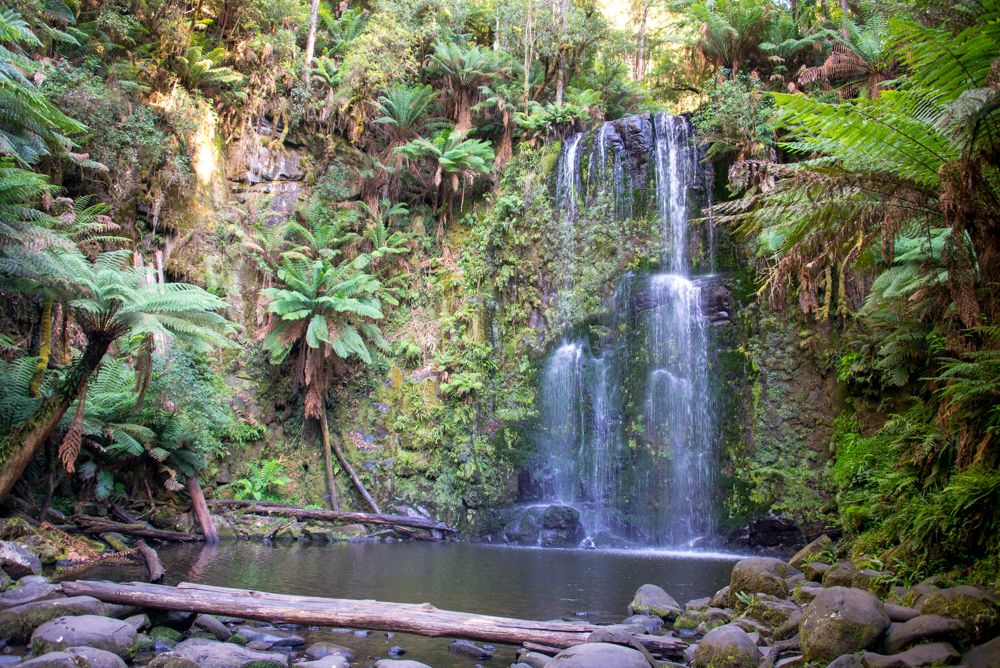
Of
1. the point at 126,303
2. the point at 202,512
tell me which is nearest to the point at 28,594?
the point at 126,303

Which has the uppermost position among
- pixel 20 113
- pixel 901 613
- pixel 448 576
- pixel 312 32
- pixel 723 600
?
pixel 312 32

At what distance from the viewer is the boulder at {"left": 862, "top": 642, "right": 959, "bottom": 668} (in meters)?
2.99

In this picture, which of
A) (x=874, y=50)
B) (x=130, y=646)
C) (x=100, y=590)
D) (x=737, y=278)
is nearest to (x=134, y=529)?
(x=100, y=590)

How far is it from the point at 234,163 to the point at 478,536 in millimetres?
11479

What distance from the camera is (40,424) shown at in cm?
698

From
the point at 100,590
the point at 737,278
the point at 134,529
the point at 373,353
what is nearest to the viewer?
the point at 100,590

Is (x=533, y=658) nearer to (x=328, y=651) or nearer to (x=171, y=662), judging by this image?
(x=328, y=651)

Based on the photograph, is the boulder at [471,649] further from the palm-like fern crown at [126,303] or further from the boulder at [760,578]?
the palm-like fern crown at [126,303]

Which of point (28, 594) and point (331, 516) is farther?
point (331, 516)

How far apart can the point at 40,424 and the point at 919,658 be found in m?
8.55

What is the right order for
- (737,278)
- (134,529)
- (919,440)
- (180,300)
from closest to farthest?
1. (919,440)
2. (180,300)
3. (134,529)
4. (737,278)

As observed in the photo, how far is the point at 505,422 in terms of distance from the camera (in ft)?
45.0

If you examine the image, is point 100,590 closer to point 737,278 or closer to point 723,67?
point 737,278

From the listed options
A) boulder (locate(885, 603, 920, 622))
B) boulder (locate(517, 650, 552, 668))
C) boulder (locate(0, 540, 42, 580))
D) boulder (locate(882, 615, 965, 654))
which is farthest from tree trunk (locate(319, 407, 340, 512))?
boulder (locate(882, 615, 965, 654))
